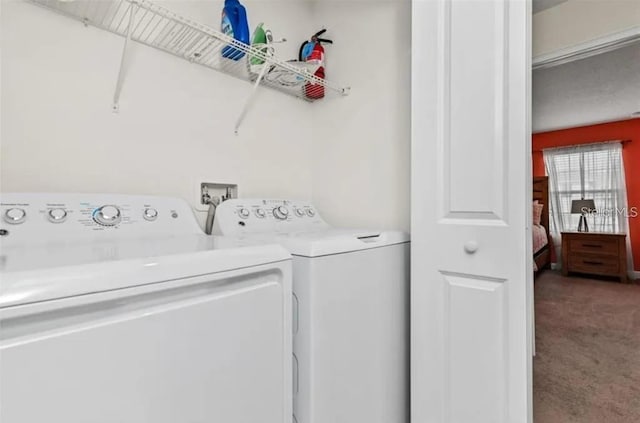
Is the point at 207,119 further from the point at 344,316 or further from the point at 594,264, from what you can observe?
the point at 594,264

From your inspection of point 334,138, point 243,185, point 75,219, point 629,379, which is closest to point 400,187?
point 334,138

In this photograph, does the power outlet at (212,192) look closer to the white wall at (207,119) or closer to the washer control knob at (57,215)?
the white wall at (207,119)

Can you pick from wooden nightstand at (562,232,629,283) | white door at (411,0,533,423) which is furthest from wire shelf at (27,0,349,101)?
wooden nightstand at (562,232,629,283)

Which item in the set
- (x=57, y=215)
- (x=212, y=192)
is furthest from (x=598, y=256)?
(x=57, y=215)

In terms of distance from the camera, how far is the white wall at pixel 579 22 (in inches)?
55.9

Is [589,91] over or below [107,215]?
over

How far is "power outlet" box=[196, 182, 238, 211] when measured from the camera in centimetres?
151

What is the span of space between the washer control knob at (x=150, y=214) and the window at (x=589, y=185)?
2912 mm

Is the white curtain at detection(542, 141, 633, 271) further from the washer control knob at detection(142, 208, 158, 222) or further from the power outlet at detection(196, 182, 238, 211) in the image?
the washer control knob at detection(142, 208, 158, 222)

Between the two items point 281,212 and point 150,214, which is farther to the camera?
point 281,212

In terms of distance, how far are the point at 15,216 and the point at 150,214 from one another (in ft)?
1.21

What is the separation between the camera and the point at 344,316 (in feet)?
3.66

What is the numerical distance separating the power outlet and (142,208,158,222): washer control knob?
28cm

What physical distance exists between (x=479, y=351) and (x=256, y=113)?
5.00 feet
